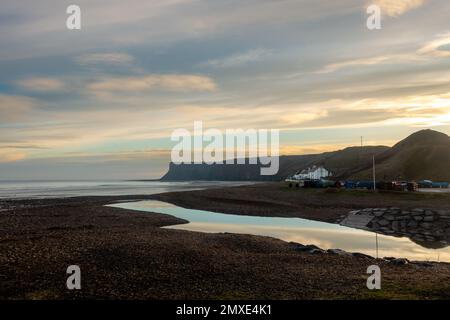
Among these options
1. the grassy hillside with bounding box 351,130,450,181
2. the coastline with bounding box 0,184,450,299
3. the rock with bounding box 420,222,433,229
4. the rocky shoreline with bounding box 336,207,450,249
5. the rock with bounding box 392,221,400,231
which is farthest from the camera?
the grassy hillside with bounding box 351,130,450,181

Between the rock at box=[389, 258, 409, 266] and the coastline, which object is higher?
the coastline

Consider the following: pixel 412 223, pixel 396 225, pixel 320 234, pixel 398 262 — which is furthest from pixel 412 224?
pixel 398 262

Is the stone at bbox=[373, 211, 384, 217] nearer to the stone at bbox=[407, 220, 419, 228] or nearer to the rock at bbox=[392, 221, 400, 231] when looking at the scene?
the rock at bbox=[392, 221, 400, 231]

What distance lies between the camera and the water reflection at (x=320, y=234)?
28.0 meters

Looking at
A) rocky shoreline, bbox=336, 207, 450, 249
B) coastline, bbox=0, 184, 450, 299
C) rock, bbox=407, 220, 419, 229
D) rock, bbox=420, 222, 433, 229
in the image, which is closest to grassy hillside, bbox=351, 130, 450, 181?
rocky shoreline, bbox=336, 207, 450, 249

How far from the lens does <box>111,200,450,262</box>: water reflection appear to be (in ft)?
92.0

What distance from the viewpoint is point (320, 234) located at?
35969mm

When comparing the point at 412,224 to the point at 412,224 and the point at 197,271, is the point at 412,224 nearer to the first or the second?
the point at 412,224

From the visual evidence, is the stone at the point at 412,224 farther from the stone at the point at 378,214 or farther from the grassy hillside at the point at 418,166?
the grassy hillside at the point at 418,166

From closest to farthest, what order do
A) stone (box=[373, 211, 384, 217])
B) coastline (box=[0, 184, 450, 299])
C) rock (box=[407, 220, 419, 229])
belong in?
coastline (box=[0, 184, 450, 299]), rock (box=[407, 220, 419, 229]), stone (box=[373, 211, 384, 217])

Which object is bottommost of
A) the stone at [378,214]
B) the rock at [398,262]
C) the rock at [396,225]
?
the rock at [396,225]

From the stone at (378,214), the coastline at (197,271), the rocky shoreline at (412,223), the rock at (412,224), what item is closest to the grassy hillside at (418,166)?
the stone at (378,214)

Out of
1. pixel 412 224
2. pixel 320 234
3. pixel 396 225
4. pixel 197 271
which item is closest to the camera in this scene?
pixel 197 271
